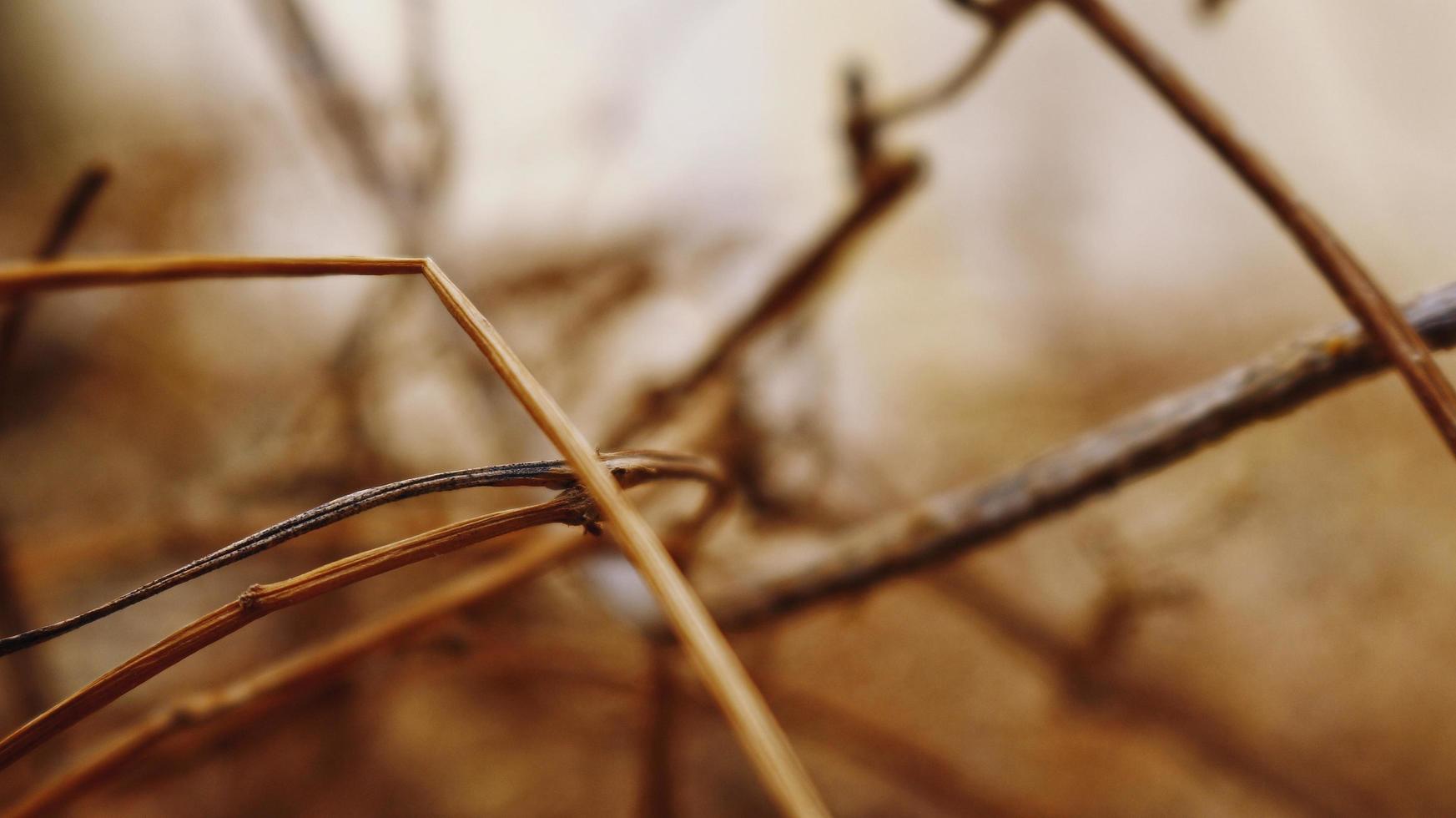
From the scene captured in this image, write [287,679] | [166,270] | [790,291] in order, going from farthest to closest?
[790,291], [287,679], [166,270]

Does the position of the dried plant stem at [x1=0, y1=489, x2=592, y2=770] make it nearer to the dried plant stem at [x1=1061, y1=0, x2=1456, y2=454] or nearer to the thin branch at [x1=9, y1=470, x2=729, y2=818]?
the thin branch at [x1=9, y1=470, x2=729, y2=818]

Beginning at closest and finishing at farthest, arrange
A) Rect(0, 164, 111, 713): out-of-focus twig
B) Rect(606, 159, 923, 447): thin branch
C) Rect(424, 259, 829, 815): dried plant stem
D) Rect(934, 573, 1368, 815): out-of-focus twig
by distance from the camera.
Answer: Rect(424, 259, 829, 815): dried plant stem → Rect(0, 164, 111, 713): out-of-focus twig → Rect(606, 159, 923, 447): thin branch → Rect(934, 573, 1368, 815): out-of-focus twig

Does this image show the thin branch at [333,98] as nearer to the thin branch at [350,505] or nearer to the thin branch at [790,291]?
the thin branch at [790,291]

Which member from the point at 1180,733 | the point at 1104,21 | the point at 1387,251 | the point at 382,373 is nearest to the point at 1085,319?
the point at 1387,251

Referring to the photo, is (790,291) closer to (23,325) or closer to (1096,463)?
(1096,463)

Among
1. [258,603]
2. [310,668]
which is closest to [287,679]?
[310,668]

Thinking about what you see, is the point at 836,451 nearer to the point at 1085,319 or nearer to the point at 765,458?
the point at 765,458

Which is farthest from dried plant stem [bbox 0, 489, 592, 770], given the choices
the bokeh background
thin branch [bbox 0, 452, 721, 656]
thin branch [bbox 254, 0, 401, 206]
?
thin branch [bbox 254, 0, 401, 206]
